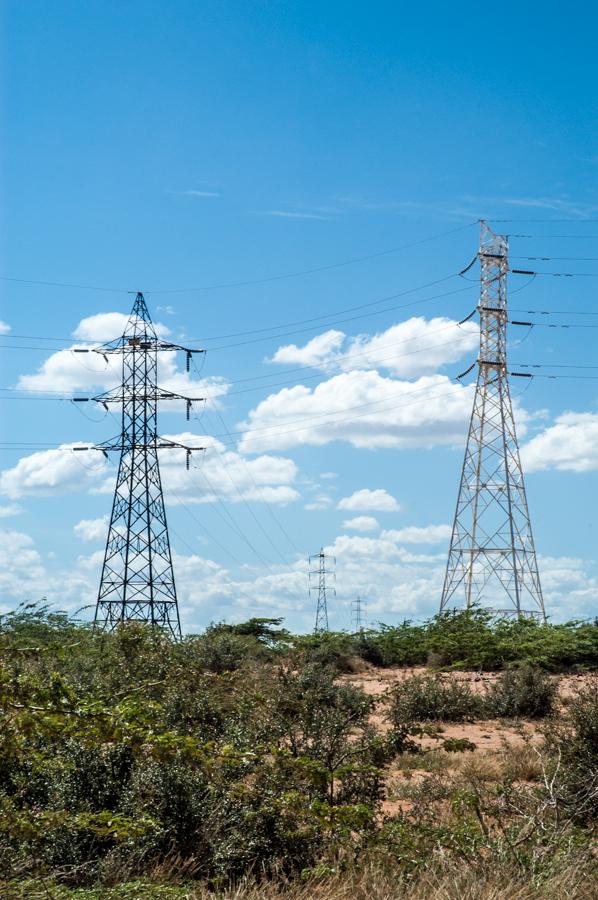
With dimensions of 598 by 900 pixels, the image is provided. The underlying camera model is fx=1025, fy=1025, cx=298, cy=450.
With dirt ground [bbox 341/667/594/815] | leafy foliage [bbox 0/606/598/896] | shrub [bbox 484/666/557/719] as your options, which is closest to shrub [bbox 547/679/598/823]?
leafy foliage [bbox 0/606/598/896]

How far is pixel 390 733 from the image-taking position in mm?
12805

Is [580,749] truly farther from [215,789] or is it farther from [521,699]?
[521,699]

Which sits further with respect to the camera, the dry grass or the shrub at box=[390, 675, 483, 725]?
the shrub at box=[390, 675, 483, 725]

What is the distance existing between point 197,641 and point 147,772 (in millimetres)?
20282

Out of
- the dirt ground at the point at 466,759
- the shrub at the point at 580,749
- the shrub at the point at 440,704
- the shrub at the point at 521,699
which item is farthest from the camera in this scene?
the shrub at the point at 521,699

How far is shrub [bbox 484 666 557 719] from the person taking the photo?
2358 centimetres

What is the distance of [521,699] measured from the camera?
77.8 ft

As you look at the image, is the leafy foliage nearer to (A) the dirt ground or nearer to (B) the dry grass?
(B) the dry grass

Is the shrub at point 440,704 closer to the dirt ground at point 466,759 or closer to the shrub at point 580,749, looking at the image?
the dirt ground at point 466,759

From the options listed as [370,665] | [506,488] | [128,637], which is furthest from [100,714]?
[506,488]

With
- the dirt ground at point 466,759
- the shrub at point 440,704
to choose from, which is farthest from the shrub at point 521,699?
the dirt ground at point 466,759

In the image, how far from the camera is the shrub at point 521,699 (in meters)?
23.6

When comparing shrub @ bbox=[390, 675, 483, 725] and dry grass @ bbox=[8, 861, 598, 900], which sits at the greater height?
shrub @ bbox=[390, 675, 483, 725]

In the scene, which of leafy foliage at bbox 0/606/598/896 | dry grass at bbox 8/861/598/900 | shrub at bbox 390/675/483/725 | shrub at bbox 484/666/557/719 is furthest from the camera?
shrub at bbox 484/666/557/719
